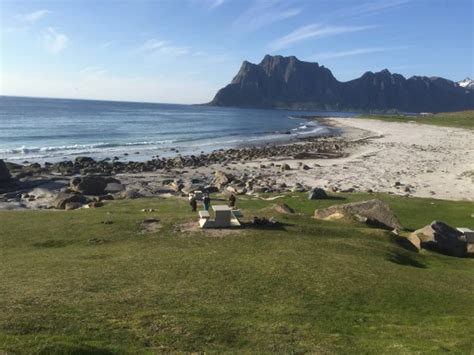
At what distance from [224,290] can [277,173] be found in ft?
140

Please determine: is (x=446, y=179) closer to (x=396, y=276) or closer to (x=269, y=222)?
(x=269, y=222)

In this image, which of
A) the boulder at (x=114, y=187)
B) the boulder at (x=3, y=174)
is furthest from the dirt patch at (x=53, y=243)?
the boulder at (x=3, y=174)

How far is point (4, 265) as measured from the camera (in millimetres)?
19438

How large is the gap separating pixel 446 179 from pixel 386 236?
31.8 metres

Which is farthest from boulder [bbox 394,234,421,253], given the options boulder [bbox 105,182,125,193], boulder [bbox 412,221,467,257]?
boulder [bbox 105,182,125,193]

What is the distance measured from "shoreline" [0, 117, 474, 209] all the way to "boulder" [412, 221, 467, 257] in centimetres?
1837

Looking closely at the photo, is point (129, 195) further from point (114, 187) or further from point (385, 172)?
point (385, 172)

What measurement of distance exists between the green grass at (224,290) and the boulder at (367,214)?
106 inches

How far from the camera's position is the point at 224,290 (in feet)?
54.5

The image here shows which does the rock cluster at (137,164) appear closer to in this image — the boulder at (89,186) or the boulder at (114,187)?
the boulder at (114,187)

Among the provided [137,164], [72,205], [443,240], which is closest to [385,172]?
[137,164]

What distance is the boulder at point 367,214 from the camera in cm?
2998

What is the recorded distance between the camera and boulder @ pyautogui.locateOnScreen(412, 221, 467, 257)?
26.2 metres

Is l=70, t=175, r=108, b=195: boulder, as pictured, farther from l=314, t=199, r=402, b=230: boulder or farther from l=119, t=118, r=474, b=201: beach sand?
l=314, t=199, r=402, b=230: boulder
